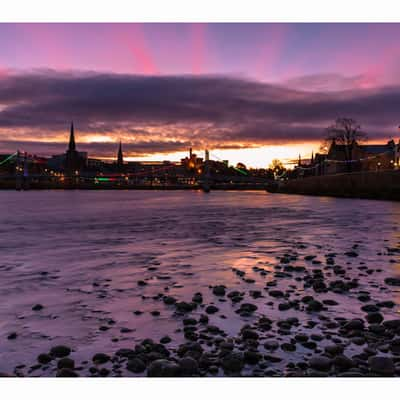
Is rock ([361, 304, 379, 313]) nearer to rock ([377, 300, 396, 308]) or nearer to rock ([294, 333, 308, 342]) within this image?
rock ([377, 300, 396, 308])

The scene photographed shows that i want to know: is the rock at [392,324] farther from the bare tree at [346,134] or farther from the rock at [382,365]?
the bare tree at [346,134]

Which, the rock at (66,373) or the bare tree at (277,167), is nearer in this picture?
the rock at (66,373)

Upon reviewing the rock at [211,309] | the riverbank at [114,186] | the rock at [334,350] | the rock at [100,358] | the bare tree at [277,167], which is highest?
the bare tree at [277,167]

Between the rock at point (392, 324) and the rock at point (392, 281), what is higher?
the rock at point (392, 324)

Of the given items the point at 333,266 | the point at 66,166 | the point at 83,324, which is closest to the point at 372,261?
the point at 333,266

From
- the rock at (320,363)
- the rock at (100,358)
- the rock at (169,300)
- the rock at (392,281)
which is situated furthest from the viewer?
the rock at (392,281)

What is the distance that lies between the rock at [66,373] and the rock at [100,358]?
29 centimetres

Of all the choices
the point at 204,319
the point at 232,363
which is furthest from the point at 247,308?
the point at 232,363

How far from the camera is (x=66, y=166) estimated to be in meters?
177

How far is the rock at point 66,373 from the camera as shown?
3.59m

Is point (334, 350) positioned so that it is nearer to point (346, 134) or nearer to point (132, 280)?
point (132, 280)

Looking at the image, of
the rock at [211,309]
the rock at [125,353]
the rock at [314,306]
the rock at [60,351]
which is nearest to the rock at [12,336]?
the rock at [60,351]
